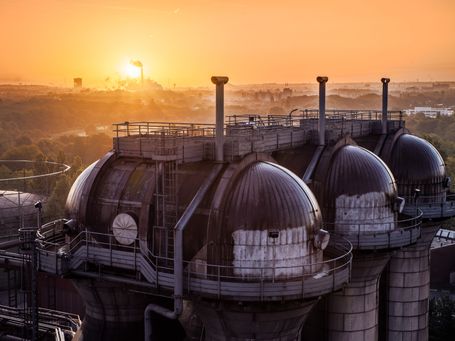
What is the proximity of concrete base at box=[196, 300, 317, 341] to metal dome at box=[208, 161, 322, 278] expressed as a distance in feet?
5.04

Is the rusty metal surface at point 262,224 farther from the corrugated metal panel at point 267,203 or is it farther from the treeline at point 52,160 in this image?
the treeline at point 52,160

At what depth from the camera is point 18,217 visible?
201ft

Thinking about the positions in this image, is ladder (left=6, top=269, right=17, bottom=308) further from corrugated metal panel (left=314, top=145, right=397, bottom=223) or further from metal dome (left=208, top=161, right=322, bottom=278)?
metal dome (left=208, top=161, right=322, bottom=278)

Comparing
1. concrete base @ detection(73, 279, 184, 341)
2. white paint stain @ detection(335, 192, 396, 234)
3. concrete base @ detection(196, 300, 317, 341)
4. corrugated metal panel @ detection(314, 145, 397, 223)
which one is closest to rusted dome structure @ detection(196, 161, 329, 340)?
concrete base @ detection(196, 300, 317, 341)

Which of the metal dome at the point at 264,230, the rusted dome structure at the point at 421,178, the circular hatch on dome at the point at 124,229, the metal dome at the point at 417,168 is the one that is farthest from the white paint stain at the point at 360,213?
the circular hatch on dome at the point at 124,229

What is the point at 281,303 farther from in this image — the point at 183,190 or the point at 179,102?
the point at 179,102

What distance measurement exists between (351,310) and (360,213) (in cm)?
536

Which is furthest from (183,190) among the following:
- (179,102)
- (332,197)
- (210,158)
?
(179,102)

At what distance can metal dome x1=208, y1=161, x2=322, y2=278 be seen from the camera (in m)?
25.2

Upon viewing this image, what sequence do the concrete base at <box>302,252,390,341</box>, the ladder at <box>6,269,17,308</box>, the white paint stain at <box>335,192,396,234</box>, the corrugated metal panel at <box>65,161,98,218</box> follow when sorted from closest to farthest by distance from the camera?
the corrugated metal panel at <box>65,161,98,218</box> < the white paint stain at <box>335,192,396,234</box> < the concrete base at <box>302,252,390,341</box> < the ladder at <box>6,269,17,308</box>

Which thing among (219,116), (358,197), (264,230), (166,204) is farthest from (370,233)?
(166,204)

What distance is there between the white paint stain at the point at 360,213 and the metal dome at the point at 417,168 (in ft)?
29.7

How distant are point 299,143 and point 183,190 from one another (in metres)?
11.5

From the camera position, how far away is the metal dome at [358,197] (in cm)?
3353
